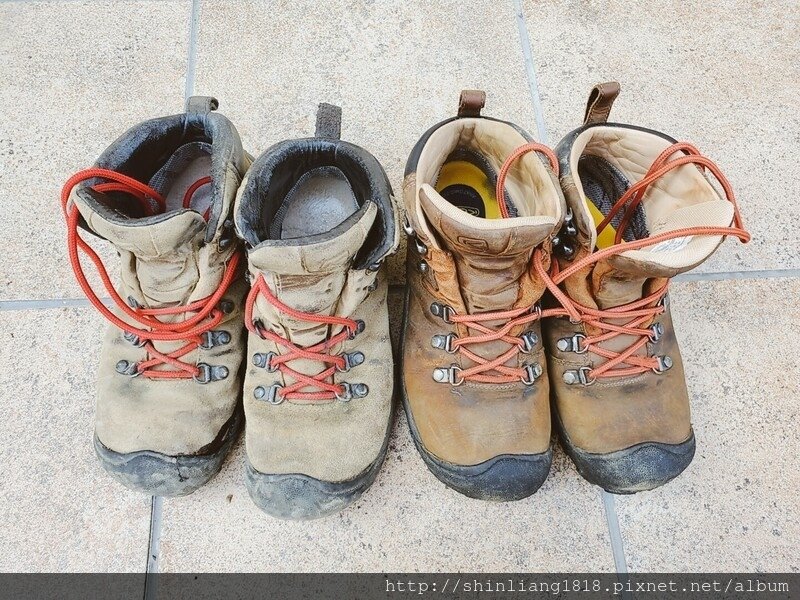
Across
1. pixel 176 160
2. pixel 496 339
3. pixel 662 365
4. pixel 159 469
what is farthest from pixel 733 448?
pixel 176 160

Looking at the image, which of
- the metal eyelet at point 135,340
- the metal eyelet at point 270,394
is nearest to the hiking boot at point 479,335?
the metal eyelet at point 270,394

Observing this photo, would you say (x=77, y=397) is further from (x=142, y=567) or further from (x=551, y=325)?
(x=551, y=325)

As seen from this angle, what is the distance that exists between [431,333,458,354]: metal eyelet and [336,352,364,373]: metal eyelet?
4.7 inches

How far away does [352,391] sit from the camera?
37.1 inches

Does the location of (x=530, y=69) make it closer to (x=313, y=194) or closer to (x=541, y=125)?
(x=541, y=125)

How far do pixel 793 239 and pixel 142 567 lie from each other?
4.43 ft

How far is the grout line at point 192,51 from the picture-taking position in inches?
53.4

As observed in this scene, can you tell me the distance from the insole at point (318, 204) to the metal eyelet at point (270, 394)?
0.24 meters

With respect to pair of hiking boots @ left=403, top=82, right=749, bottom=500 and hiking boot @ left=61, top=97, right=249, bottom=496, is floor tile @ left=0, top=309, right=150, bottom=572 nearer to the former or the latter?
hiking boot @ left=61, top=97, right=249, bottom=496

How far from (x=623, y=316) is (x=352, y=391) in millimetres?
430

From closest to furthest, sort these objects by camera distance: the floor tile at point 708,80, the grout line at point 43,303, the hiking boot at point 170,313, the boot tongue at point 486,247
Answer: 1. the boot tongue at point 486,247
2. the hiking boot at point 170,313
3. the grout line at point 43,303
4. the floor tile at point 708,80

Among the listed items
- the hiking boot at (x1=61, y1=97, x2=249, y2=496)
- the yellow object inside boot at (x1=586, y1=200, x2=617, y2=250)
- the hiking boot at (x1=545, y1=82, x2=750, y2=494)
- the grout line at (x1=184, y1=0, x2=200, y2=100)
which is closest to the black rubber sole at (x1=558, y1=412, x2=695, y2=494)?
the hiking boot at (x1=545, y1=82, x2=750, y2=494)

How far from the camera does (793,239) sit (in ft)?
4.01

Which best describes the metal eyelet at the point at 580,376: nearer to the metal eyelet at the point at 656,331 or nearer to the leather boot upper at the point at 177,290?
the metal eyelet at the point at 656,331
